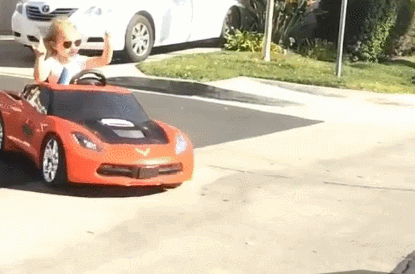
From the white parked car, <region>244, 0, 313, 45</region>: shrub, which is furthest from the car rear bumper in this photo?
<region>244, 0, 313, 45</region>: shrub

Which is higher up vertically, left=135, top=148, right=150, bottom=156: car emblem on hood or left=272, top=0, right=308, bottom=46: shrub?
left=135, top=148, right=150, bottom=156: car emblem on hood

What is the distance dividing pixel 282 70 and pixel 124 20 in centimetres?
305

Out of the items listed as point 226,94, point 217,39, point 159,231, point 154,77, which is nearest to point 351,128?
point 226,94

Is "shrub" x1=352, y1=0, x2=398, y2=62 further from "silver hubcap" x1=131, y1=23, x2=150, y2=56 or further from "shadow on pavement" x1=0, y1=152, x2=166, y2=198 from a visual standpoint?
"shadow on pavement" x1=0, y1=152, x2=166, y2=198

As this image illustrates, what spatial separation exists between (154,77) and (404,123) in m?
4.66

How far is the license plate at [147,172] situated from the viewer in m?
7.48

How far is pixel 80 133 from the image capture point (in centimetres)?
752

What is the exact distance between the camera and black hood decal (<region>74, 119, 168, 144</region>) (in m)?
7.56

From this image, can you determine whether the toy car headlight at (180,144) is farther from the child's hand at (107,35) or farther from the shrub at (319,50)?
the shrub at (319,50)

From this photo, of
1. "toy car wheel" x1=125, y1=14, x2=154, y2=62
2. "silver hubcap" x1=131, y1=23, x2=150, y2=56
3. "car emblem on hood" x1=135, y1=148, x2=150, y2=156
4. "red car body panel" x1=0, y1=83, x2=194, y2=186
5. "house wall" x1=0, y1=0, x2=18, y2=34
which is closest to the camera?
"red car body panel" x1=0, y1=83, x2=194, y2=186

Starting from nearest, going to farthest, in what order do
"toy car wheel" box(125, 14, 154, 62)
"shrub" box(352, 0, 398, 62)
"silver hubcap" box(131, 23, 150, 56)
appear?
"toy car wheel" box(125, 14, 154, 62)
"silver hubcap" box(131, 23, 150, 56)
"shrub" box(352, 0, 398, 62)

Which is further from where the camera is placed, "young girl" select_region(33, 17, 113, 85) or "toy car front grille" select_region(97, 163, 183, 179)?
"young girl" select_region(33, 17, 113, 85)

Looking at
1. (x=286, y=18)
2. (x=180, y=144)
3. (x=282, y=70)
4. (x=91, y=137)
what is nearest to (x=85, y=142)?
(x=91, y=137)

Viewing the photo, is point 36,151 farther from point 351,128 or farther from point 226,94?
point 226,94
